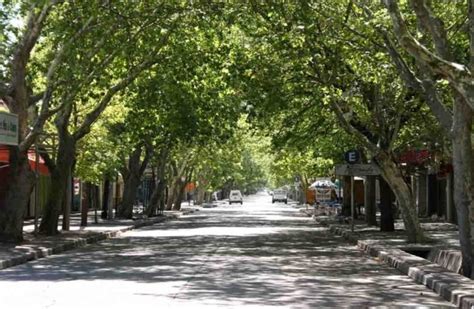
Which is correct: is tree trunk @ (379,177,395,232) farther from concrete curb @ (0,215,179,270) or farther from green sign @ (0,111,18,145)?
green sign @ (0,111,18,145)

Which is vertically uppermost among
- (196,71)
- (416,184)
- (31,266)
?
(196,71)

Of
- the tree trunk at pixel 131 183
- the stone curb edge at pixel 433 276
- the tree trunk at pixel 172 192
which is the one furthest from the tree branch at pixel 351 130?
the tree trunk at pixel 172 192

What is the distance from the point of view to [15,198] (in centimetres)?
2197

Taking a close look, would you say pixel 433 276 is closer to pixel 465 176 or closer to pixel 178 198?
pixel 465 176

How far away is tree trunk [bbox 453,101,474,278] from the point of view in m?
14.2

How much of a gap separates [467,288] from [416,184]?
1549 inches

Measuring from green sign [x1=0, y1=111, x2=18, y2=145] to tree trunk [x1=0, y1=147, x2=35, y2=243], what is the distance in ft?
11.1

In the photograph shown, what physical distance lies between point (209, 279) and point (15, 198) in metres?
9.98

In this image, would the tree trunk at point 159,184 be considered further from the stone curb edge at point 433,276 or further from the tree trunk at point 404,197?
the stone curb edge at point 433,276

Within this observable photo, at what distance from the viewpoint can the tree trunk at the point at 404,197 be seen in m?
22.4

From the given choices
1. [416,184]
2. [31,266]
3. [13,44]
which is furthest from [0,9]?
[416,184]

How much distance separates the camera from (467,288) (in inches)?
471

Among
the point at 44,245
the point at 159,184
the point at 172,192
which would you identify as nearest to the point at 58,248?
the point at 44,245

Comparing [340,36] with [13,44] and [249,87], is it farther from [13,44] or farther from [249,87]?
[13,44]
